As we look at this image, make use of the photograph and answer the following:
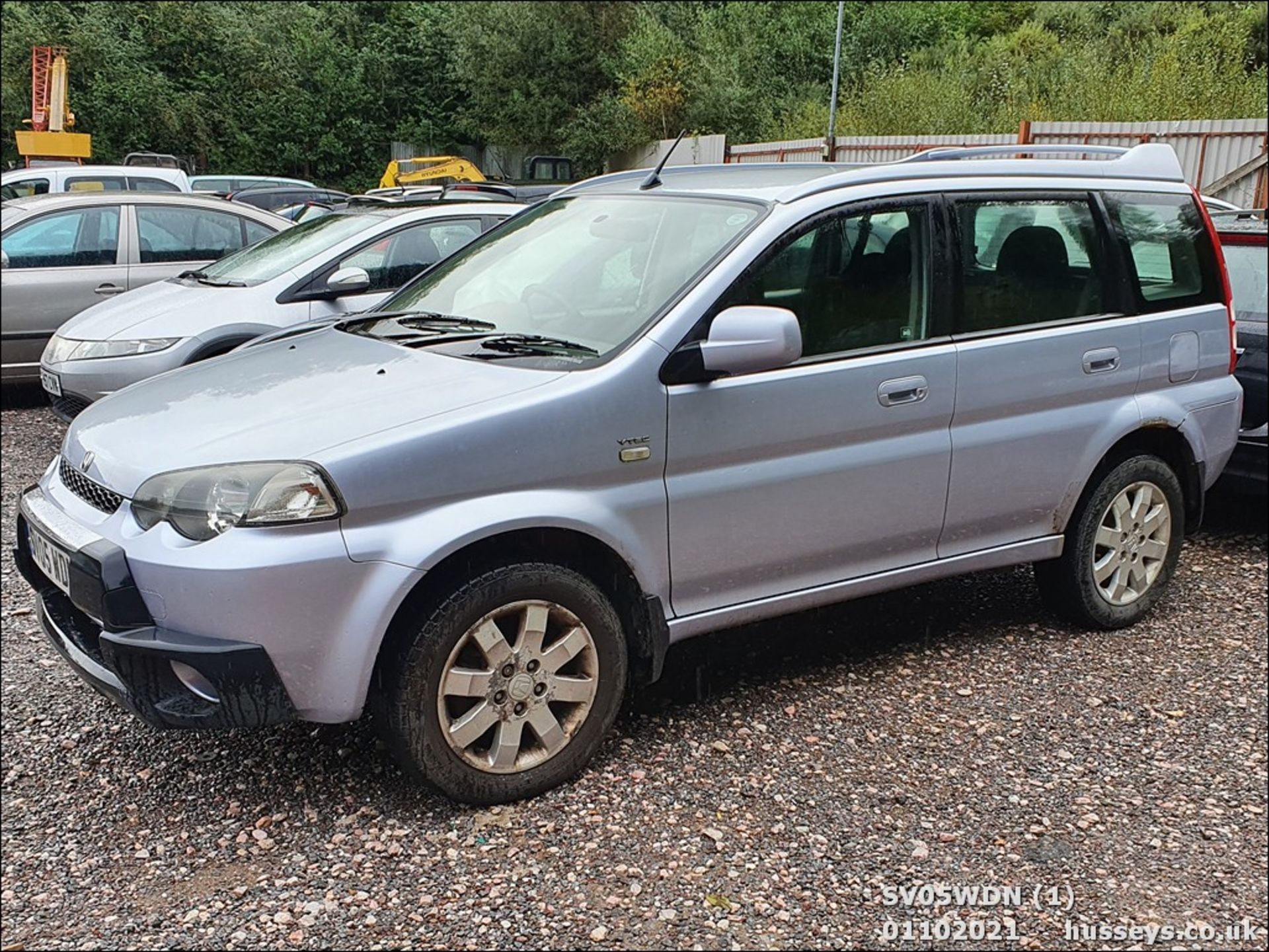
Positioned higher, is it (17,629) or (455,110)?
(455,110)

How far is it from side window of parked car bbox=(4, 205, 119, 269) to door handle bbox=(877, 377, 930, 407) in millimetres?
7075

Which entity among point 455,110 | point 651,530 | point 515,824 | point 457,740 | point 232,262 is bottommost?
point 515,824

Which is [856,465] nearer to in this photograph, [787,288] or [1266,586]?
[787,288]

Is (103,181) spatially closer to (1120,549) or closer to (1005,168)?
(1005,168)

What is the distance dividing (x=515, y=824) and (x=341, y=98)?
119 feet

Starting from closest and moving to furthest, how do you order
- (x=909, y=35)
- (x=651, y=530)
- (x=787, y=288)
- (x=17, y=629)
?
(x=651, y=530), (x=787, y=288), (x=17, y=629), (x=909, y=35)

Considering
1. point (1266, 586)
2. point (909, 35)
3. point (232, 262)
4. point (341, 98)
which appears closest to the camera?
point (1266, 586)

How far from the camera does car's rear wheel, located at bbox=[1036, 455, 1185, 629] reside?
4.85m

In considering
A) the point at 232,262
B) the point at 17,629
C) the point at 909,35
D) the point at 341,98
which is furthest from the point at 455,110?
the point at 17,629

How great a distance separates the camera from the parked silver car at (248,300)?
285 inches

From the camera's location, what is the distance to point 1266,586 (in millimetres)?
5770

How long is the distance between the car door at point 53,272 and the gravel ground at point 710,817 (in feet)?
15.3

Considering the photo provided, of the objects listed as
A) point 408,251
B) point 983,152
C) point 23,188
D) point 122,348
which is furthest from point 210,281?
point 23,188

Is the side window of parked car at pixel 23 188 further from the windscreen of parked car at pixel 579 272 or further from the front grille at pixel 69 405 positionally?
the windscreen of parked car at pixel 579 272
